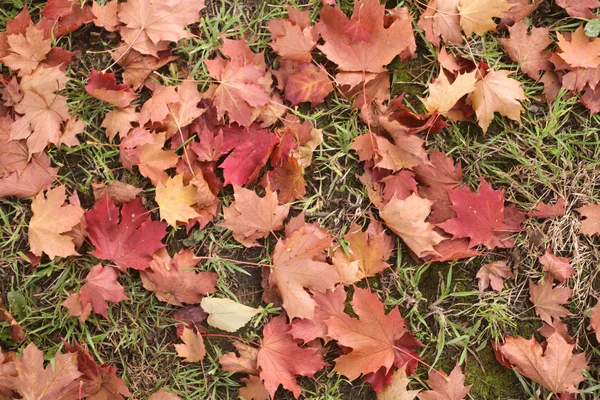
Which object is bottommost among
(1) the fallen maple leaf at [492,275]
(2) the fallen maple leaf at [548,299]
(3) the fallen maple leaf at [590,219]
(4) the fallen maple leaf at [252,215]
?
(2) the fallen maple leaf at [548,299]

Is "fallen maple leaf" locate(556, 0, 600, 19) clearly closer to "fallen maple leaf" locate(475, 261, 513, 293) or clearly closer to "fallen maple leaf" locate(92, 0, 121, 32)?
"fallen maple leaf" locate(475, 261, 513, 293)

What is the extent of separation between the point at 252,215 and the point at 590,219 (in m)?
1.49

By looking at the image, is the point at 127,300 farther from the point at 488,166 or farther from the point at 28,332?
the point at 488,166

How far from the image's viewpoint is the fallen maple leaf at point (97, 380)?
2.31 meters

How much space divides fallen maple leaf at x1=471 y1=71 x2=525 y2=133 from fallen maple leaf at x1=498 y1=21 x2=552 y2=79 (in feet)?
0.46

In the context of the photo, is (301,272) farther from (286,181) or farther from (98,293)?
(98,293)

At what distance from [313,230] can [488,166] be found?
2.75ft

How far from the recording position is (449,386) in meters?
2.42

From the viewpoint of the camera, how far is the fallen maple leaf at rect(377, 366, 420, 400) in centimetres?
236

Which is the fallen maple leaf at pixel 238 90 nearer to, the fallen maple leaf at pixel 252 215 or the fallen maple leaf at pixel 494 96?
the fallen maple leaf at pixel 252 215

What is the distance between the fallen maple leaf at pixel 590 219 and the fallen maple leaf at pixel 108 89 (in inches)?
79.8

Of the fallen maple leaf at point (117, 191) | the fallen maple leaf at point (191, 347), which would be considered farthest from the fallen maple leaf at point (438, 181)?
the fallen maple leaf at point (117, 191)

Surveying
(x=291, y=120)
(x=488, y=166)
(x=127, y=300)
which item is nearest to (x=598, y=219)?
(x=488, y=166)

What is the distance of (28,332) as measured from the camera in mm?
2391
